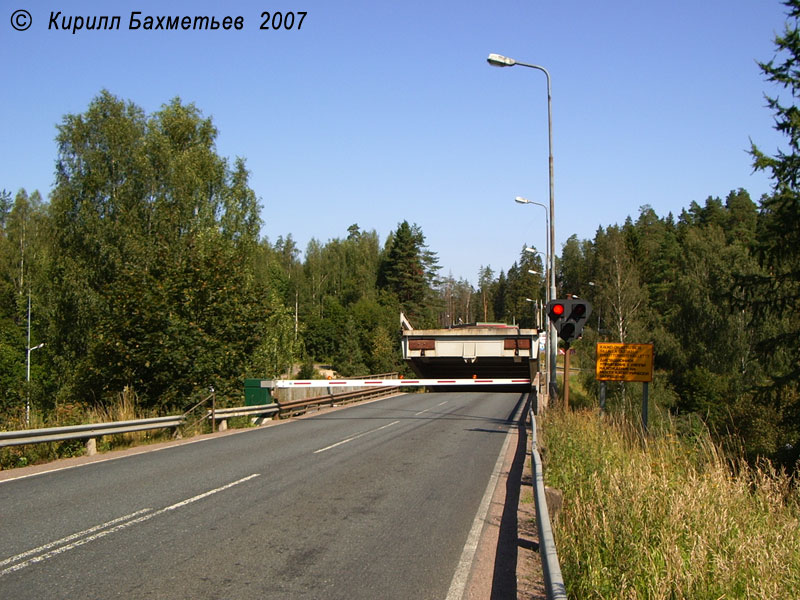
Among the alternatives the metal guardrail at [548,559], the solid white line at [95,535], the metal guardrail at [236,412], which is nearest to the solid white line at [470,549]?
the metal guardrail at [548,559]

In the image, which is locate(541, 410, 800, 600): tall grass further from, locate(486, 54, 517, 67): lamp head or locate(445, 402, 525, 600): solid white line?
locate(486, 54, 517, 67): lamp head

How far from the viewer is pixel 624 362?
14453mm

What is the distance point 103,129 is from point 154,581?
3042 centimetres

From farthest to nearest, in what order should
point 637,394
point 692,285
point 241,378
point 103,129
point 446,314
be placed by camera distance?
1. point 446,314
2. point 692,285
3. point 637,394
4. point 103,129
5. point 241,378

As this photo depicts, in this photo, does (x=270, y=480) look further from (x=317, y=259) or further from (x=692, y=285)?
(x=317, y=259)

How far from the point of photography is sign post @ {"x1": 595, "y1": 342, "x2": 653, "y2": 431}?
1412cm

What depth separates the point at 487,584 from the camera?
5648 mm

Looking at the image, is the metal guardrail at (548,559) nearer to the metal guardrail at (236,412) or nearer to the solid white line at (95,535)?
the solid white line at (95,535)

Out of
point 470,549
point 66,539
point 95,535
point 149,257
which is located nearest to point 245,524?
point 95,535

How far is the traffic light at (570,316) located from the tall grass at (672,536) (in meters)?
5.75

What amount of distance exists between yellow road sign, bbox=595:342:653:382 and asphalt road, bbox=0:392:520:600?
343 centimetres

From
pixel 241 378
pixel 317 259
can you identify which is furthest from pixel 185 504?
pixel 317 259

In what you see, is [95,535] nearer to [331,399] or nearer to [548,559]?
[548,559]

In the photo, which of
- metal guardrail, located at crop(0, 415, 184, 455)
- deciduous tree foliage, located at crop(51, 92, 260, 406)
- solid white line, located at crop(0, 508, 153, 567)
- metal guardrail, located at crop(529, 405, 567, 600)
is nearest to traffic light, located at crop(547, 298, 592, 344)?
metal guardrail, located at crop(529, 405, 567, 600)
